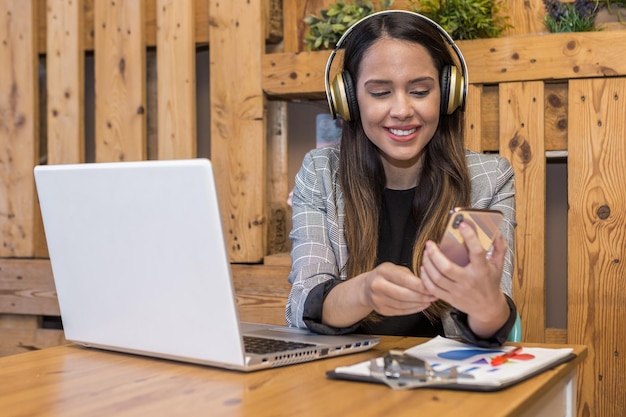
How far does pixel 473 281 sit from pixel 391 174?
816 millimetres

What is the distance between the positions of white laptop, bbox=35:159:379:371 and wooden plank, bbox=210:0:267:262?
74.6 inches

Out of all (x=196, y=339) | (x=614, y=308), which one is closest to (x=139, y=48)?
(x=614, y=308)

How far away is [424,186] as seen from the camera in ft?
6.52

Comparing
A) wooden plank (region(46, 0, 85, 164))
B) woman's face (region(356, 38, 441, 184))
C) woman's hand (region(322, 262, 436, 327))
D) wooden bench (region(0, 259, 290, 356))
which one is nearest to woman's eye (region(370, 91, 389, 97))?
woman's face (region(356, 38, 441, 184))

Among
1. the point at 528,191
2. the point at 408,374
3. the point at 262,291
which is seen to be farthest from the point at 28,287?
the point at 408,374

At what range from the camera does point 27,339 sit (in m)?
3.69

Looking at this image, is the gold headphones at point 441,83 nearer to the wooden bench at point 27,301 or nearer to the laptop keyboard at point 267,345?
the laptop keyboard at point 267,345

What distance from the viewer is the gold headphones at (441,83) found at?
1.91 meters

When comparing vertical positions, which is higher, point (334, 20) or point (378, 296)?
point (334, 20)

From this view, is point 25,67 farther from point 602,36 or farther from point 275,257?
point 602,36

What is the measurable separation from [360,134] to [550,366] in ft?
3.05

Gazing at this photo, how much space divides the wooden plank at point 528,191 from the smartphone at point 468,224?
1.75 meters

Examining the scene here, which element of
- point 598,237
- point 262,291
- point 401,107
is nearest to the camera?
point 401,107

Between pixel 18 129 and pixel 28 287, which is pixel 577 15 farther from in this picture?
pixel 28 287
